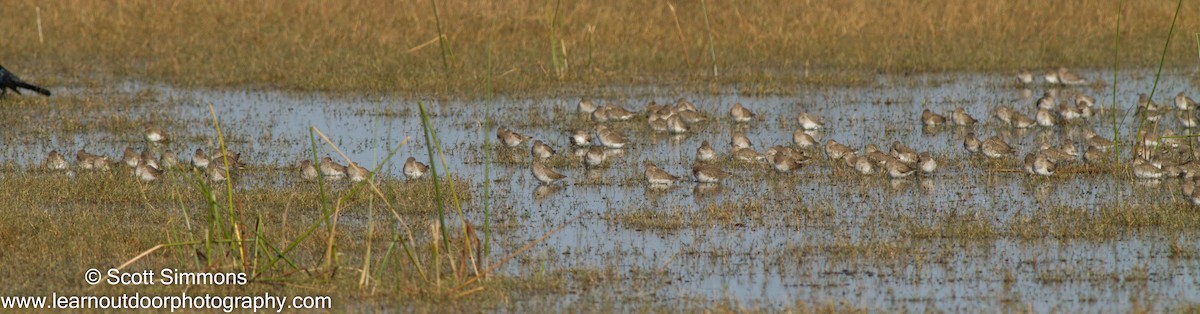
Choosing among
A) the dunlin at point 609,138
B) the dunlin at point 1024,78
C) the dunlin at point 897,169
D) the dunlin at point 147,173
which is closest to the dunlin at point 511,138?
the dunlin at point 609,138

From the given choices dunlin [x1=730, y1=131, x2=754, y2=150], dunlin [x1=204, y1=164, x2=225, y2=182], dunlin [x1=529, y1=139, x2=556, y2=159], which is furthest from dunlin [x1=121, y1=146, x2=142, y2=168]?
dunlin [x1=730, y1=131, x2=754, y2=150]

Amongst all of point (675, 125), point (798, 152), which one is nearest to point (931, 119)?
point (675, 125)

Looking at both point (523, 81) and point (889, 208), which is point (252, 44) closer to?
point (523, 81)

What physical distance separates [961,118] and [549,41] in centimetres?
826

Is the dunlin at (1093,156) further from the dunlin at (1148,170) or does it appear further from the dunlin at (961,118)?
the dunlin at (961,118)

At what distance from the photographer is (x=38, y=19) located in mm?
23234

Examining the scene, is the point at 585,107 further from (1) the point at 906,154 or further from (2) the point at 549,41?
(2) the point at 549,41

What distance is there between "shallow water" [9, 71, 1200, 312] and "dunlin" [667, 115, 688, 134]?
0.16 metres

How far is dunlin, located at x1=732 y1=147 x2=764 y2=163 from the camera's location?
14102 mm

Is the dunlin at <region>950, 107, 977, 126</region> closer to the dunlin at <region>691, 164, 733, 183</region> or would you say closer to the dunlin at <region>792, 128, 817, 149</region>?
the dunlin at <region>792, 128, 817, 149</region>

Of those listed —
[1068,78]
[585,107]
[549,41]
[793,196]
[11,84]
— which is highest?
[549,41]

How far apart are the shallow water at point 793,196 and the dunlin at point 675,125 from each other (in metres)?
0.16

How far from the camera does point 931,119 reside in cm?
1667

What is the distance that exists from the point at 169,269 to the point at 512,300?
6.96 ft
